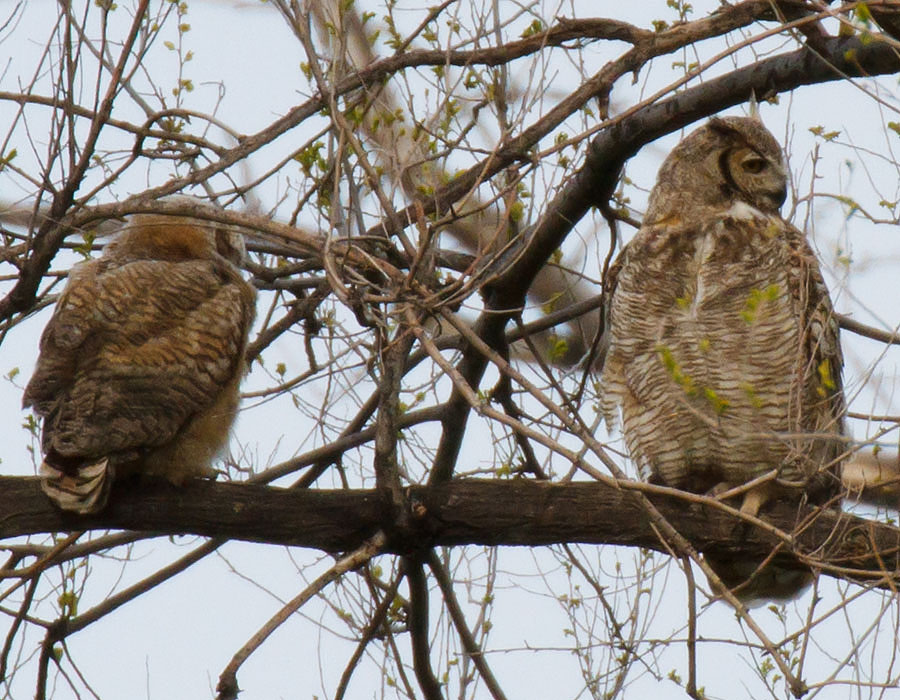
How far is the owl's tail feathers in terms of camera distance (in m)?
3.26

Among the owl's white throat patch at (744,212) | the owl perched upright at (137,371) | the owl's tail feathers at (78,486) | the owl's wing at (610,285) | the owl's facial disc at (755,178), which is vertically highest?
the owl's facial disc at (755,178)

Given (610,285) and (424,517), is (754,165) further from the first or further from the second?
(424,517)

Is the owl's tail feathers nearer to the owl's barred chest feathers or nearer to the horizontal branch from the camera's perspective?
the horizontal branch

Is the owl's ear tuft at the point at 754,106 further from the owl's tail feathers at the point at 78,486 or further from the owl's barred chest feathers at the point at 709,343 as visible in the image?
the owl's tail feathers at the point at 78,486

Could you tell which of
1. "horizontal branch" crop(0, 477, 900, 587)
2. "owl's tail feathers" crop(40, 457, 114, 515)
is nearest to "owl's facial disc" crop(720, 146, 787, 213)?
"horizontal branch" crop(0, 477, 900, 587)

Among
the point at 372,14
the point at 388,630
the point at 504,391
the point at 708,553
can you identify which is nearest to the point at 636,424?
the point at 504,391

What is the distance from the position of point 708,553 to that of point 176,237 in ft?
7.18

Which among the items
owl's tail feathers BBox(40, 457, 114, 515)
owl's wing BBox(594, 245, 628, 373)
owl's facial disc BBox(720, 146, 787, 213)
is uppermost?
owl's facial disc BBox(720, 146, 787, 213)

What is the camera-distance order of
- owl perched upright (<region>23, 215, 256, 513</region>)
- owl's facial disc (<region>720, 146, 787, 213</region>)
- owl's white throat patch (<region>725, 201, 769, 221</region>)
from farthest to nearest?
owl's facial disc (<region>720, 146, 787, 213</region>) → owl's white throat patch (<region>725, 201, 769, 221</region>) → owl perched upright (<region>23, 215, 256, 513</region>)

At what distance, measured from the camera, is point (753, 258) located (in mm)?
4289

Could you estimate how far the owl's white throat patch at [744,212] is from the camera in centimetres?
446

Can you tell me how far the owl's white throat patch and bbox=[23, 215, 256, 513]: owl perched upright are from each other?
1.78 metres

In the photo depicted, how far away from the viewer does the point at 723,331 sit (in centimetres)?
418

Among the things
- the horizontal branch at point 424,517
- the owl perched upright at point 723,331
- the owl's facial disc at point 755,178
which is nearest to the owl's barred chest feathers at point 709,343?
the owl perched upright at point 723,331
